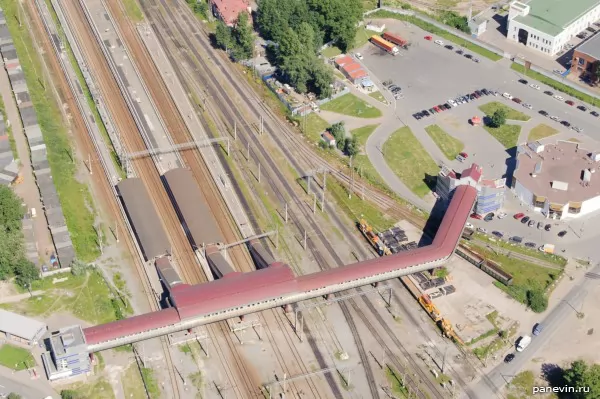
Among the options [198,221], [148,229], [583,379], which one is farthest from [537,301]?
[148,229]

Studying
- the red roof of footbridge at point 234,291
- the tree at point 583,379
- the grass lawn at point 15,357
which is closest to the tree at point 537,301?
the tree at point 583,379

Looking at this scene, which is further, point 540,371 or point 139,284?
point 139,284

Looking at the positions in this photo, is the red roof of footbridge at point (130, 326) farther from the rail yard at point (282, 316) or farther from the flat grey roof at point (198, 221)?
the flat grey roof at point (198, 221)

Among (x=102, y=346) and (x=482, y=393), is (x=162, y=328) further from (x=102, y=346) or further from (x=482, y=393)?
(x=482, y=393)

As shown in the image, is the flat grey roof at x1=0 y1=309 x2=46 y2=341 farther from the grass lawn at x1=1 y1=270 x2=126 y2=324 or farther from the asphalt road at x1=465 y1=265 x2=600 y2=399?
the asphalt road at x1=465 y1=265 x2=600 y2=399

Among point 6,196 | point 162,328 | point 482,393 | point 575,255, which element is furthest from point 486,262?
point 6,196

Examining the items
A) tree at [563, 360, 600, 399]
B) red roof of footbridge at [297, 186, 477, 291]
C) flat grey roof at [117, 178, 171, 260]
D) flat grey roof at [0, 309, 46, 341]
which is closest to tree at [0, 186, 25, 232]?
flat grey roof at [117, 178, 171, 260]
